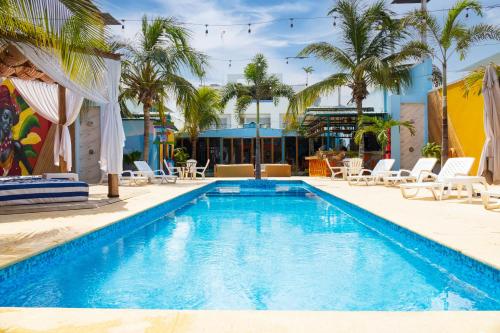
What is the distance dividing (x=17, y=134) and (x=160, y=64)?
463 cm

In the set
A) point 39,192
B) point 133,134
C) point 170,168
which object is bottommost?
point 39,192

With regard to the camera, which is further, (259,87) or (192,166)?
(259,87)

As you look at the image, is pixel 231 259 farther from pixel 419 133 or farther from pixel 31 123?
pixel 419 133

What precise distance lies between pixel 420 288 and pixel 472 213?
284cm

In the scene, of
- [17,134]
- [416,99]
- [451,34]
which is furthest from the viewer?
[416,99]

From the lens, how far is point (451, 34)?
957cm

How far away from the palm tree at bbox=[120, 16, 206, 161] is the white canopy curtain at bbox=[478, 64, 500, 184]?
7845 mm

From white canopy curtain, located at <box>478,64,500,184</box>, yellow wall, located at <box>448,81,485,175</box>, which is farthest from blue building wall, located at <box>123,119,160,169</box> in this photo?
white canopy curtain, located at <box>478,64,500,184</box>

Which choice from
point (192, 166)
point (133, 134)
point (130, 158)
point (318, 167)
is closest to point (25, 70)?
point (192, 166)

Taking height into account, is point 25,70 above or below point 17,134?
above

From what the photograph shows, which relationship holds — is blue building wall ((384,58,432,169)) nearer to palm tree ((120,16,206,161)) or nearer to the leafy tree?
the leafy tree

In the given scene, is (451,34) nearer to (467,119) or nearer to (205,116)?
(467,119)

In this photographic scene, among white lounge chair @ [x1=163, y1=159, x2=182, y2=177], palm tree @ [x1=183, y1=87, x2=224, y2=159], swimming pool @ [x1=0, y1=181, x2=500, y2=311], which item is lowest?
swimming pool @ [x1=0, y1=181, x2=500, y2=311]

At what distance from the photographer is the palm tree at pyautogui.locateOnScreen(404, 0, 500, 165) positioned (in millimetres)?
9562
